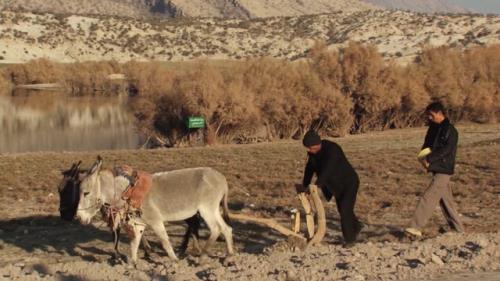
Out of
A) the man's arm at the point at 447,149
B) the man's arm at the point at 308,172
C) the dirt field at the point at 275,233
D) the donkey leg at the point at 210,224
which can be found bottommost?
the dirt field at the point at 275,233

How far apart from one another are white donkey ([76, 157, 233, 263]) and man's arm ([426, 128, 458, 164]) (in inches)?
118

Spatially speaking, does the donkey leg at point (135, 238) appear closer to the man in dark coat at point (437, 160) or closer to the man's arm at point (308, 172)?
the man's arm at point (308, 172)

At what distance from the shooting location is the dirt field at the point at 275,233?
8719 millimetres

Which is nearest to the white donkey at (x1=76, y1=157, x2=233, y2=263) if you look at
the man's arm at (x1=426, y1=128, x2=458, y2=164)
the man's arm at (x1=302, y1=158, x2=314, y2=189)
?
the man's arm at (x1=302, y1=158, x2=314, y2=189)

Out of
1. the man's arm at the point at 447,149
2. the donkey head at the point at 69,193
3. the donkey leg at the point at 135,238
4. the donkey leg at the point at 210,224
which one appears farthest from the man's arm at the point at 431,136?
the donkey head at the point at 69,193

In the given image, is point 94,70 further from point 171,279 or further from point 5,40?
point 171,279

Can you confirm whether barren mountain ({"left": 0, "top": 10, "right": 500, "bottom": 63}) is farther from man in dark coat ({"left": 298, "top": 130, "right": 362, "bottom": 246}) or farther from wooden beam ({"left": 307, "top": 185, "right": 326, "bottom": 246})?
wooden beam ({"left": 307, "top": 185, "right": 326, "bottom": 246})

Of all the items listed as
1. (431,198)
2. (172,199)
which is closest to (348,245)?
(431,198)

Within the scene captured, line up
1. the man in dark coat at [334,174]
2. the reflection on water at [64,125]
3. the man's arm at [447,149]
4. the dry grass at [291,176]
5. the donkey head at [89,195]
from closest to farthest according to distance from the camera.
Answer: the donkey head at [89,195]
the man in dark coat at [334,174]
the man's arm at [447,149]
the dry grass at [291,176]
the reflection on water at [64,125]

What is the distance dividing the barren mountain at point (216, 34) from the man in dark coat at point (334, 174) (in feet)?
292

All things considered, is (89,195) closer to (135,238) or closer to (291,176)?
(135,238)

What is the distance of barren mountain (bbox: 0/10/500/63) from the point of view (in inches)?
4220

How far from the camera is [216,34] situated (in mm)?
127438

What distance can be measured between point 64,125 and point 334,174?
115 ft
